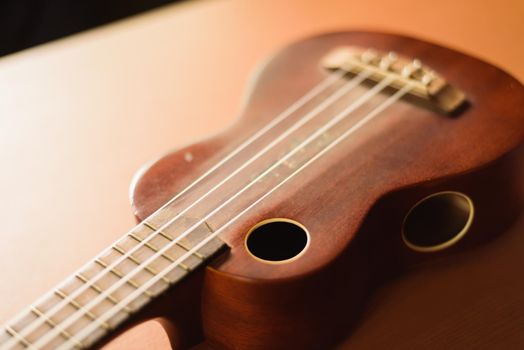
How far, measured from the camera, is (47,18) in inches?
58.5

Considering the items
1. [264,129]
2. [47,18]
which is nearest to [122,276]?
[264,129]

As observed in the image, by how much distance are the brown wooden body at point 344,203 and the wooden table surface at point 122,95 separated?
0.16 meters

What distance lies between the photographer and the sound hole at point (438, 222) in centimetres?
69

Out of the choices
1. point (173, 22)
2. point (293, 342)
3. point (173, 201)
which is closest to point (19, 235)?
point (173, 201)

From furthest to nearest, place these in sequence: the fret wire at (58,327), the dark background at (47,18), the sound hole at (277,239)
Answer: the dark background at (47,18), the sound hole at (277,239), the fret wire at (58,327)

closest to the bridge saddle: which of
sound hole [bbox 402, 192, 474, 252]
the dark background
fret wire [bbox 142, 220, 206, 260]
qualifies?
sound hole [bbox 402, 192, 474, 252]

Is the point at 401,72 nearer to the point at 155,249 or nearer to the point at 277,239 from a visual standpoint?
the point at 277,239

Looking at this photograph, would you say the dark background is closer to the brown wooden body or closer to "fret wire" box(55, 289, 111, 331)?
the brown wooden body

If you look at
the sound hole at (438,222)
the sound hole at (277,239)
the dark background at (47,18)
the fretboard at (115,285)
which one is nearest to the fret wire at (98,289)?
the fretboard at (115,285)

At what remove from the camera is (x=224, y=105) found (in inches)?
37.4

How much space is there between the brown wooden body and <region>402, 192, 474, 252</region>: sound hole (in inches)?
0.5

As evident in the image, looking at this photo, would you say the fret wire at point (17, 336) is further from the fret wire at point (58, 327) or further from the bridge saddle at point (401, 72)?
the bridge saddle at point (401, 72)

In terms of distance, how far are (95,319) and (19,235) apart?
0.93ft

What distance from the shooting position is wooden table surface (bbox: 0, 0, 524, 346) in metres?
0.73
